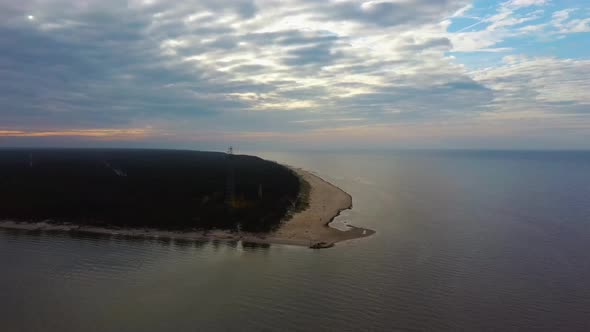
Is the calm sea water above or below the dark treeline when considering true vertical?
below

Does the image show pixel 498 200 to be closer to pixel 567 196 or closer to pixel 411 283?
pixel 567 196

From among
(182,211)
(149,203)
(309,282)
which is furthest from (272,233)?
(149,203)

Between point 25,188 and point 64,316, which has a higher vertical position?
point 25,188

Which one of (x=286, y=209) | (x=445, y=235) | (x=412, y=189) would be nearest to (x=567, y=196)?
(x=412, y=189)

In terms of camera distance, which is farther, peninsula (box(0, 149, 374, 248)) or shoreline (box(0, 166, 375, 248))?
peninsula (box(0, 149, 374, 248))

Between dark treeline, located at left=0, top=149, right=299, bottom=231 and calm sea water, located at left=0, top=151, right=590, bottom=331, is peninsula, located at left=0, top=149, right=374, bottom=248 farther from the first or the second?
calm sea water, located at left=0, top=151, right=590, bottom=331

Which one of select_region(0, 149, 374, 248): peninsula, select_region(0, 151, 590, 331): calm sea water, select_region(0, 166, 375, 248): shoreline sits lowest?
select_region(0, 151, 590, 331): calm sea water

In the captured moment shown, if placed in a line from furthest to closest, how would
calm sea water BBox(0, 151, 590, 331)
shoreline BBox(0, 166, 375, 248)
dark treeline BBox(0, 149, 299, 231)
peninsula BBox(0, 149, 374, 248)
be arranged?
dark treeline BBox(0, 149, 299, 231) < peninsula BBox(0, 149, 374, 248) < shoreline BBox(0, 166, 375, 248) < calm sea water BBox(0, 151, 590, 331)

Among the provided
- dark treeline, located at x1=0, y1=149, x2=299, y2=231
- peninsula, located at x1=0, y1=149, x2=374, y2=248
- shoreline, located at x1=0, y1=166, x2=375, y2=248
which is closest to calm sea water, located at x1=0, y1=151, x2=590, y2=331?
shoreline, located at x1=0, y1=166, x2=375, y2=248

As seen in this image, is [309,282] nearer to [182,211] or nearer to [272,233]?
[272,233]
